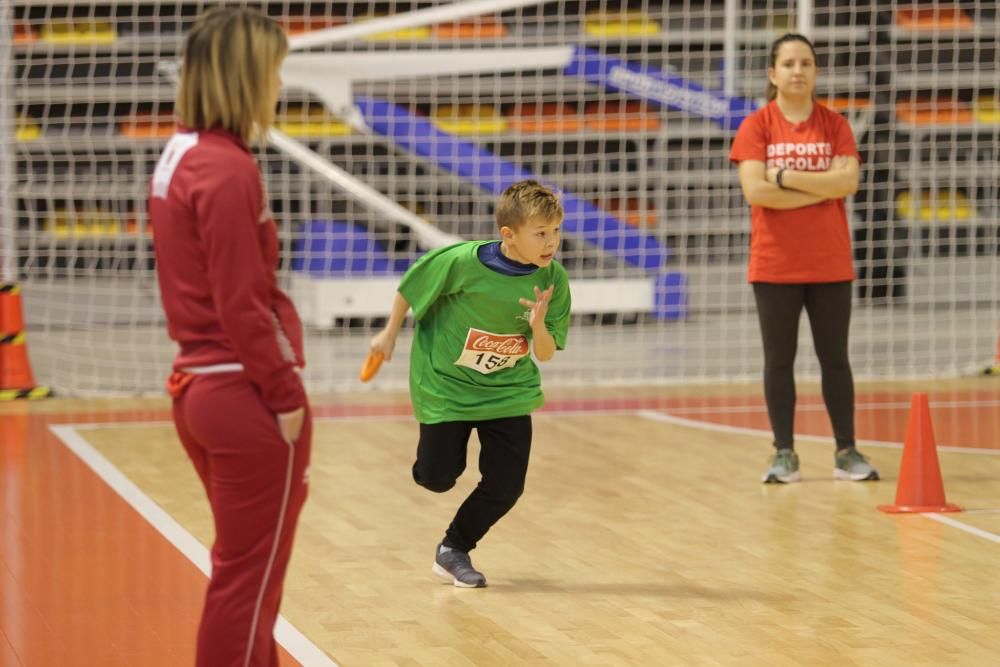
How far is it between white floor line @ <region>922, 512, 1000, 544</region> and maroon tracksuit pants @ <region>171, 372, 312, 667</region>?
272 cm

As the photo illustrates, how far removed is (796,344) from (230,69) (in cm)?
337

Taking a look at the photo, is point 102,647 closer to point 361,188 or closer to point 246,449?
point 246,449

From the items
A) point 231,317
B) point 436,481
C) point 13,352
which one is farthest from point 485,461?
point 13,352

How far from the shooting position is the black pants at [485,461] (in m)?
4.09

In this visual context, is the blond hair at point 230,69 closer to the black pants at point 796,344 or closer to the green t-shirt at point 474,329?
the green t-shirt at point 474,329

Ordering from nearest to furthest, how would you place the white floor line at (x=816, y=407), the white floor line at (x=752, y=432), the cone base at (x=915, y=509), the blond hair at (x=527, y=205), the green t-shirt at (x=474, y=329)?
the blond hair at (x=527, y=205) < the green t-shirt at (x=474, y=329) < the cone base at (x=915, y=509) < the white floor line at (x=752, y=432) < the white floor line at (x=816, y=407)

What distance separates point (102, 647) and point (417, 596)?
840 mm

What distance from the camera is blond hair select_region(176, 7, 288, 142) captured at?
2.49 m

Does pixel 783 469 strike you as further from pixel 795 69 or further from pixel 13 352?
pixel 13 352

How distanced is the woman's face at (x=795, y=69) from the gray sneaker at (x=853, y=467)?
4.22 feet

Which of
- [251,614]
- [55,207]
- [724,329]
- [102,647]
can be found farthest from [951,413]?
[55,207]

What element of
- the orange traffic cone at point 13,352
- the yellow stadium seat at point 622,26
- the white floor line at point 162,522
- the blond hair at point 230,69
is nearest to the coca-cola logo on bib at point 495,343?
the white floor line at point 162,522

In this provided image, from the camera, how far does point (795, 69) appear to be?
211 inches

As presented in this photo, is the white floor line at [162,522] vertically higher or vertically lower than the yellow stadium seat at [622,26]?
lower
